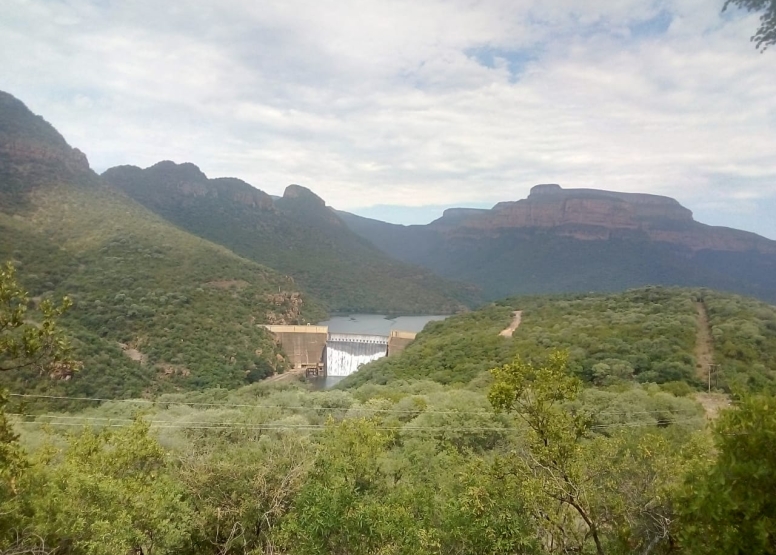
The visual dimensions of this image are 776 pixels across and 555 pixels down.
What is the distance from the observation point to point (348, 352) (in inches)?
1955

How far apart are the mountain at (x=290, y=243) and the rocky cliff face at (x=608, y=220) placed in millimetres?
49081

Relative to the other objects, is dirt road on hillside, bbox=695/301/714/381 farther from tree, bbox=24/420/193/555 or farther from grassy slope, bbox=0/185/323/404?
grassy slope, bbox=0/185/323/404

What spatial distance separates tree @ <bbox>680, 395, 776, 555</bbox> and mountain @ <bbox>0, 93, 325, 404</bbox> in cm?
2847

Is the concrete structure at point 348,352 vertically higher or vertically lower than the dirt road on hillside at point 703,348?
lower

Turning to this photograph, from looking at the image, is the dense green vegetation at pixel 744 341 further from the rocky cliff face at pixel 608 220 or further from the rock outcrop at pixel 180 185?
the rock outcrop at pixel 180 185

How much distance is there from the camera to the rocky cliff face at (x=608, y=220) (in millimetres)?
117750

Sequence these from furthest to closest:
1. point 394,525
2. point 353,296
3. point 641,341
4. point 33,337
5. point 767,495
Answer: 1. point 353,296
2. point 641,341
3. point 394,525
4. point 33,337
5. point 767,495

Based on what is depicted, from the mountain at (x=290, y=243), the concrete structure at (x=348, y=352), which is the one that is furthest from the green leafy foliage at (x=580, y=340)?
the mountain at (x=290, y=243)

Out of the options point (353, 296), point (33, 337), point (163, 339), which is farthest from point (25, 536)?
point (353, 296)

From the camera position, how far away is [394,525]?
6.64 m

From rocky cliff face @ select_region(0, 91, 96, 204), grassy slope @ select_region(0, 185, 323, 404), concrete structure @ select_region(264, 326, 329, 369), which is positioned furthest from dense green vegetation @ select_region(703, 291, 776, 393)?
rocky cliff face @ select_region(0, 91, 96, 204)

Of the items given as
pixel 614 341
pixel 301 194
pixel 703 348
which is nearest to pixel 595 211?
pixel 301 194

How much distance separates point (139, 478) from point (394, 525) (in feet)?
15.6

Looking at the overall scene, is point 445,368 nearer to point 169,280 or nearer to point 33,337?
point 33,337
